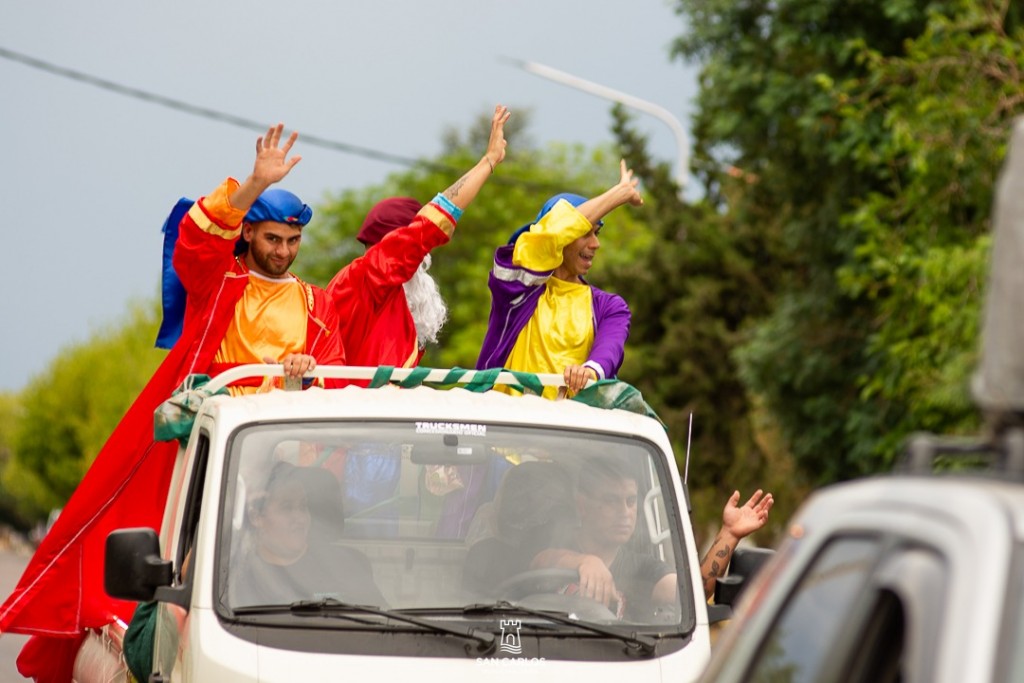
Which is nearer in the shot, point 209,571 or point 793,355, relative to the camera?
point 209,571

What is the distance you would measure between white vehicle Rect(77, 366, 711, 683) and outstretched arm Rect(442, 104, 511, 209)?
2385 millimetres

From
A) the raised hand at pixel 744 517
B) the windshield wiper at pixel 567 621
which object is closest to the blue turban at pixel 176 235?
the raised hand at pixel 744 517

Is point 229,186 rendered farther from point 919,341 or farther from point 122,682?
point 919,341

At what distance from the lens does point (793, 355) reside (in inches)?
912

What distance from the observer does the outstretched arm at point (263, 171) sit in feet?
23.6

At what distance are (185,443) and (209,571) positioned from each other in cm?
134

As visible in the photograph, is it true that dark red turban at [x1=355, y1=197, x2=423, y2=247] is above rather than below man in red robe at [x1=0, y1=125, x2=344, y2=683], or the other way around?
above

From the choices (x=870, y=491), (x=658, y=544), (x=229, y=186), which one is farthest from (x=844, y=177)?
(x=870, y=491)

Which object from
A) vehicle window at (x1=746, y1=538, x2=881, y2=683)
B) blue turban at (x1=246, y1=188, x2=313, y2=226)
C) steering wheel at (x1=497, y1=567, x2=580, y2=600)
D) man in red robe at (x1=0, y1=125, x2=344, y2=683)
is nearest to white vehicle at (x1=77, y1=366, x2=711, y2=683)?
steering wheel at (x1=497, y1=567, x2=580, y2=600)

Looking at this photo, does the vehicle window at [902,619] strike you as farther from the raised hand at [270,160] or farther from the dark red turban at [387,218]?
the dark red turban at [387,218]

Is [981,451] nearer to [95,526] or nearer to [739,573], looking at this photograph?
[739,573]

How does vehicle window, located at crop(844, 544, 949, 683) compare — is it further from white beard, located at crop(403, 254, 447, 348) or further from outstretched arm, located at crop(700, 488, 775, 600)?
white beard, located at crop(403, 254, 447, 348)

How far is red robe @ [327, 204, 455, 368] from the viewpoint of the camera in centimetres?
830

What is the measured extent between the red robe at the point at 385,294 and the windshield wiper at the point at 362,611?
11.0ft
